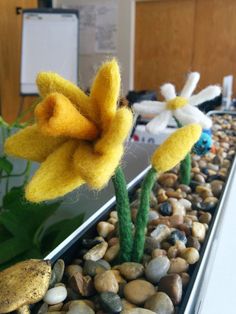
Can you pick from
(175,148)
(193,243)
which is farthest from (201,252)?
(175,148)

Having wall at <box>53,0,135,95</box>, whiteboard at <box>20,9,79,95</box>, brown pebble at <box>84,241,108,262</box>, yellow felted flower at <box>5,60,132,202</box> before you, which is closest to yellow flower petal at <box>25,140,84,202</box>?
yellow felted flower at <box>5,60,132,202</box>

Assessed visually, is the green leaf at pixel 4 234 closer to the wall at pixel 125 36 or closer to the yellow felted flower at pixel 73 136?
the yellow felted flower at pixel 73 136

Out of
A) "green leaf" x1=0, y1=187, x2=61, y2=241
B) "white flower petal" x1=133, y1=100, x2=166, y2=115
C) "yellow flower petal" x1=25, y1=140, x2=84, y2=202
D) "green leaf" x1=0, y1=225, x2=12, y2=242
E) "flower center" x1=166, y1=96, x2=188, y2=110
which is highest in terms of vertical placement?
"flower center" x1=166, y1=96, x2=188, y2=110

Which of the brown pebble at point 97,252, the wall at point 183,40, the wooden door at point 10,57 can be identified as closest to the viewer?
the brown pebble at point 97,252

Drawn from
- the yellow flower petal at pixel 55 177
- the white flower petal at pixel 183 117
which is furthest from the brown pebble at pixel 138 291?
the white flower petal at pixel 183 117

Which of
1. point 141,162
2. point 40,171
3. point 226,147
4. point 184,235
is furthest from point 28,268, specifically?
point 226,147

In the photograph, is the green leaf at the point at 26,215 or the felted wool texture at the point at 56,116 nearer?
the felted wool texture at the point at 56,116

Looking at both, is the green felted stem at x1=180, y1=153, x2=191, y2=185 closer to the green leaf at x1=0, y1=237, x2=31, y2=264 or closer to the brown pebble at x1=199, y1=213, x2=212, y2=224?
the brown pebble at x1=199, y1=213, x2=212, y2=224

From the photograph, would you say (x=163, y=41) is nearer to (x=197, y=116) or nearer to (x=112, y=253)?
(x=197, y=116)
